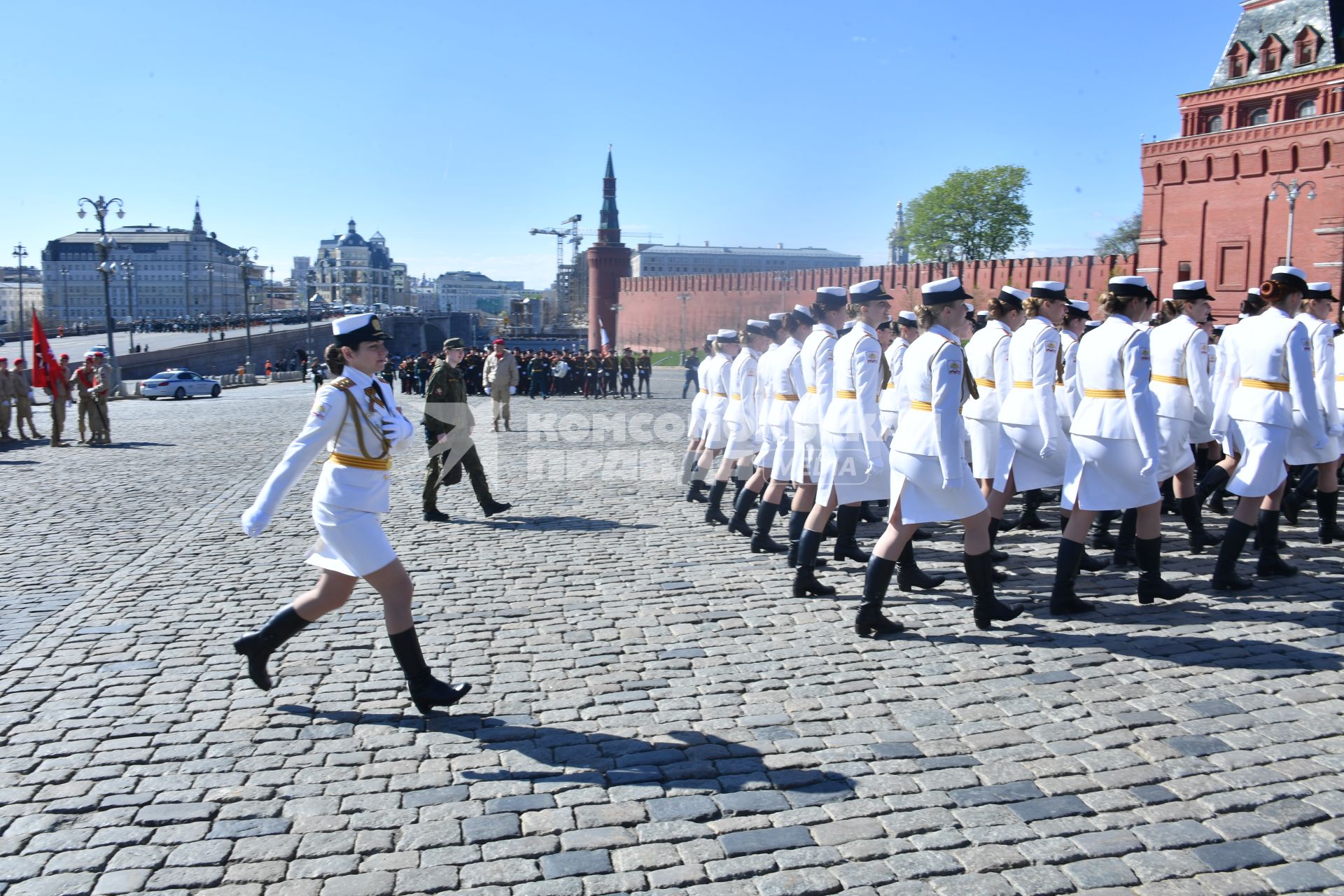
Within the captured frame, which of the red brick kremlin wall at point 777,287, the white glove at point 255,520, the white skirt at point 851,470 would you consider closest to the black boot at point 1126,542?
the white skirt at point 851,470

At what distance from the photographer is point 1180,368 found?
25.2 feet

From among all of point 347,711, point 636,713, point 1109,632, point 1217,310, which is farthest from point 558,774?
point 1217,310

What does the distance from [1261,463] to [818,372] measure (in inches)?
106

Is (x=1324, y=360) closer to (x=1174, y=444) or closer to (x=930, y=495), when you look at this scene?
(x=1174, y=444)

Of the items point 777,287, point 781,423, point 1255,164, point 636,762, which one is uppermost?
point 1255,164

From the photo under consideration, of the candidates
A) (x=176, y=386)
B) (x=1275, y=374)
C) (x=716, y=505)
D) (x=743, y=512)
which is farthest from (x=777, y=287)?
(x=1275, y=374)

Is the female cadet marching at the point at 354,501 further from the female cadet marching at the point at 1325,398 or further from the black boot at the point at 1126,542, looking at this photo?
the female cadet marching at the point at 1325,398

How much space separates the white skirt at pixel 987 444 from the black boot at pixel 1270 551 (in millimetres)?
1630

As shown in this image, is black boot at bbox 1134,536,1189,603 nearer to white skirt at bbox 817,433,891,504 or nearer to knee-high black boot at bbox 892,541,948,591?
knee-high black boot at bbox 892,541,948,591

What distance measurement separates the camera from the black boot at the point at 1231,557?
6.45 m

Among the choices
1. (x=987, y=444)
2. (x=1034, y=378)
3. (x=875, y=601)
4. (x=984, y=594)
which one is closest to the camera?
(x=875, y=601)

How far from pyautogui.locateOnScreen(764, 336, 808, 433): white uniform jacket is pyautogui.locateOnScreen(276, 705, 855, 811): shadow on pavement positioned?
155 inches

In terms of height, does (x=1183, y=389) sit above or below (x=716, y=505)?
above

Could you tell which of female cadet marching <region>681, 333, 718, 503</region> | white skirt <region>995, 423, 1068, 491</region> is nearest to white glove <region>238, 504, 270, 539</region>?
white skirt <region>995, 423, 1068, 491</region>
